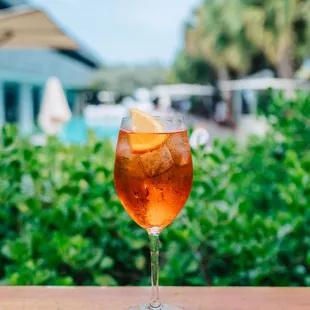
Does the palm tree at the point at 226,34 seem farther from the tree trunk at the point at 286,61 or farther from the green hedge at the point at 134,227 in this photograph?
the green hedge at the point at 134,227

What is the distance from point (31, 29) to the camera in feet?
19.8

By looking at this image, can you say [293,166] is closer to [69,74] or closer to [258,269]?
[258,269]

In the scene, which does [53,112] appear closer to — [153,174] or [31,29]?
[31,29]

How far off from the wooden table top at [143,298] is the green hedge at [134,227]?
282 millimetres

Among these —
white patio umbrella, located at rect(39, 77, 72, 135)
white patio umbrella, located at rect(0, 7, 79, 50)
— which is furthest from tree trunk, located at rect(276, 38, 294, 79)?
white patio umbrella, located at rect(0, 7, 79, 50)

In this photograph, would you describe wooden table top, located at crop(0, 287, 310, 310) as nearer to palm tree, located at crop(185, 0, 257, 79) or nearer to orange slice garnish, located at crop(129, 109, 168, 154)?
orange slice garnish, located at crop(129, 109, 168, 154)

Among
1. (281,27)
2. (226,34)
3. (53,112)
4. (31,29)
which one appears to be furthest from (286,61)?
(31,29)

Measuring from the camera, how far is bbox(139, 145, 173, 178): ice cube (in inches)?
39.9

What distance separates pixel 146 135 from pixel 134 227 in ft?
2.59

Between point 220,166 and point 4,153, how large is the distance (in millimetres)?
742

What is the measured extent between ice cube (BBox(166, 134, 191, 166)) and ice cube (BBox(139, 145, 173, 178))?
0.04ft

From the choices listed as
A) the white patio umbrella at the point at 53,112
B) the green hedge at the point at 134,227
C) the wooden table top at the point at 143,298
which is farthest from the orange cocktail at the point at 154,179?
the white patio umbrella at the point at 53,112

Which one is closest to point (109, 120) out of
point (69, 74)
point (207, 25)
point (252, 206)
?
point (69, 74)

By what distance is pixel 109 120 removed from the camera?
22047mm
